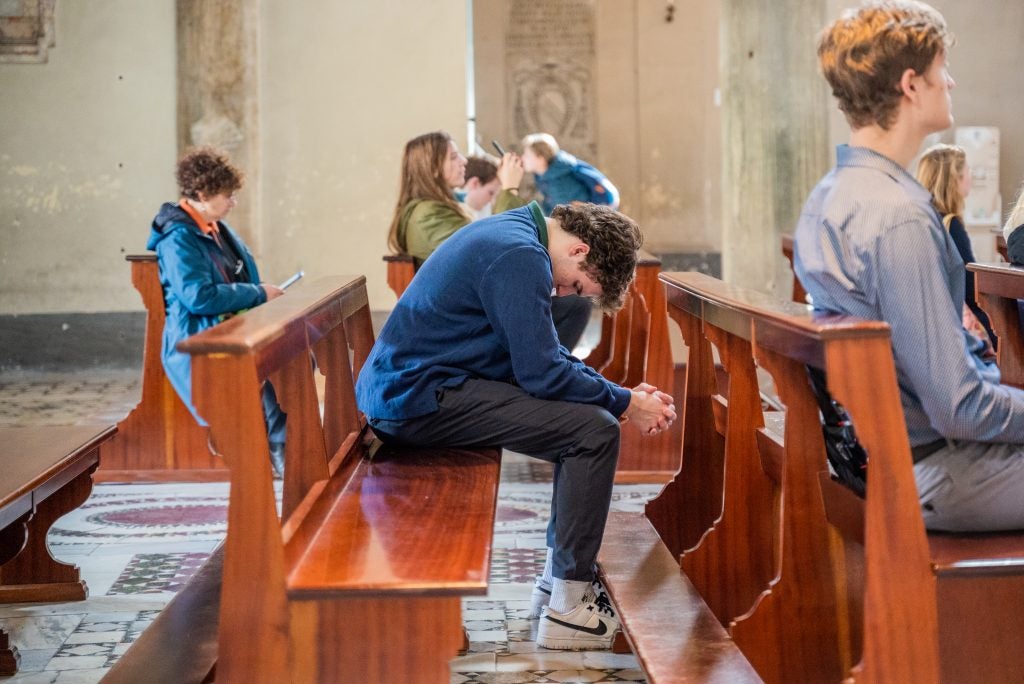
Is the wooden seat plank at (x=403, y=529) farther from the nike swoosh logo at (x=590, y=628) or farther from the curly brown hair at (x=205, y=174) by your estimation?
the curly brown hair at (x=205, y=174)

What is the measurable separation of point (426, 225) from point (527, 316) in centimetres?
272

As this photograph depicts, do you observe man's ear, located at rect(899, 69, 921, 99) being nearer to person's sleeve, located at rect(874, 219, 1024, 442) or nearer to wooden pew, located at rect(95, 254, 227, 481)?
person's sleeve, located at rect(874, 219, 1024, 442)

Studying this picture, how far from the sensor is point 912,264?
2.18m

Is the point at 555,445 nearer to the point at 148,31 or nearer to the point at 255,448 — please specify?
the point at 255,448

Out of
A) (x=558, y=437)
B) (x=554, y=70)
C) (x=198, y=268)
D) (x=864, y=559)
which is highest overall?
(x=554, y=70)

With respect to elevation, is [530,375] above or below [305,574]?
above

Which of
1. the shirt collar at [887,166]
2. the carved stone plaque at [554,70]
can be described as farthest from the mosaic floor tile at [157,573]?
the carved stone plaque at [554,70]

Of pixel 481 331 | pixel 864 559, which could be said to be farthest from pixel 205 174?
pixel 864 559

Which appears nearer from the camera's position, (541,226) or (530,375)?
(530,375)

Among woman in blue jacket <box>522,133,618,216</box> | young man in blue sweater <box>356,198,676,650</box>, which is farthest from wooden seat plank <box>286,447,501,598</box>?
woman in blue jacket <box>522,133,618,216</box>

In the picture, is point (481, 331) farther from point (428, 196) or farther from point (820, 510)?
point (428, 196)

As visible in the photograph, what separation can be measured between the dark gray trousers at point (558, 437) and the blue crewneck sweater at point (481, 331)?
0.12ft

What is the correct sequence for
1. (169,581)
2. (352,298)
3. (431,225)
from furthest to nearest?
(431,225) → (169,581) → (352,298)

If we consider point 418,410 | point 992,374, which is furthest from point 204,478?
point 992,374
